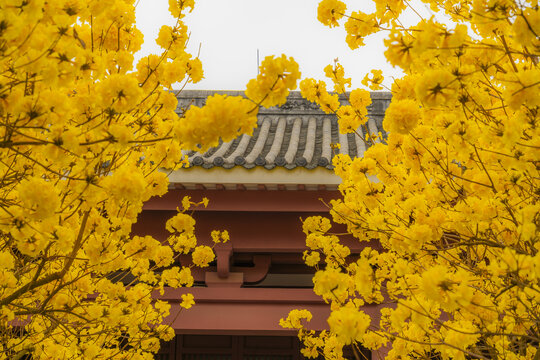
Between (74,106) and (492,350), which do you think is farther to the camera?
(492,350)

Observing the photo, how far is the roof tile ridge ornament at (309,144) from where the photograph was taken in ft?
12.4

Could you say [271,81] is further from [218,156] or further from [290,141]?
[290,141]

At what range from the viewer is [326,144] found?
5223mm

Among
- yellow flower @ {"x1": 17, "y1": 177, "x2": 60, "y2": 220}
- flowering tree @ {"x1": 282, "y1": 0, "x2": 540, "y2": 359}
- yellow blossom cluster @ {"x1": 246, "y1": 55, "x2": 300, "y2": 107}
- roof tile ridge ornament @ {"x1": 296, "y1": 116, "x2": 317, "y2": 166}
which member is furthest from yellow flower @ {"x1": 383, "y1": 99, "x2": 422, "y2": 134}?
roof tile ridge ornament @ {"x1": 296, "y1": 116, "x2": 317, "y2": 166}

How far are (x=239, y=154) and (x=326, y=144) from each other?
102cm

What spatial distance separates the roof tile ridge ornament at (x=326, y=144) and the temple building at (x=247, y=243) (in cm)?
Result: 1

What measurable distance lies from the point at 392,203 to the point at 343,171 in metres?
0.63

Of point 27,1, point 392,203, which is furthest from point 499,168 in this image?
point 27,1

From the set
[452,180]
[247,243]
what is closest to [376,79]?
[452,180]

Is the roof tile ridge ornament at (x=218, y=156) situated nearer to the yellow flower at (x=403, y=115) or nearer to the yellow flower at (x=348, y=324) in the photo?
the yellow flower at (x=403, y=115)

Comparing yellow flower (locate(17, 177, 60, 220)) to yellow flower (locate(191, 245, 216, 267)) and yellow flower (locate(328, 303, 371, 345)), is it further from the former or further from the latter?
yellow flower (locate(191, 245, 216, 267))

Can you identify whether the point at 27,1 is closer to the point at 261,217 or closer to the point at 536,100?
the point at 536,100

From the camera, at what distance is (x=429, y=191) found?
2473 millimetres

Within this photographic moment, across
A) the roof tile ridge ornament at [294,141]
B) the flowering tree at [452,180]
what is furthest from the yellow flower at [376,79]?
the roof tile ridge ornament at [294,141]
